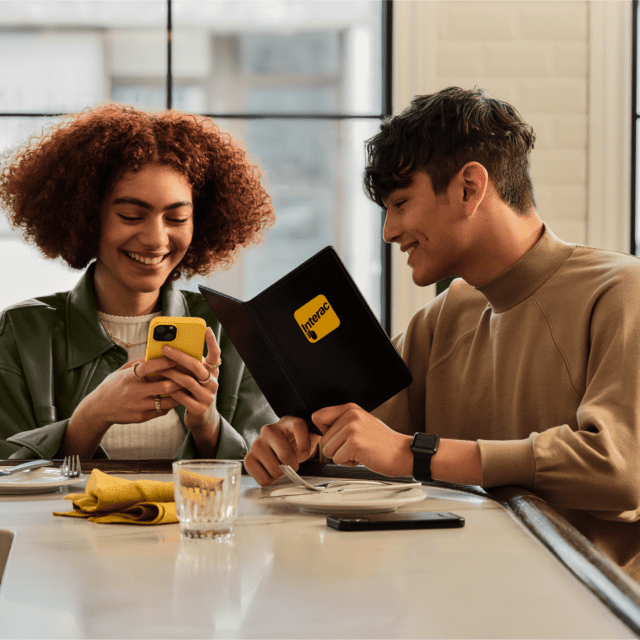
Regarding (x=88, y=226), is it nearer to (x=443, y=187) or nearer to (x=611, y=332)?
(x=443, y=187)

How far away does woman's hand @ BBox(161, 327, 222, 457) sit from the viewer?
1.47 m

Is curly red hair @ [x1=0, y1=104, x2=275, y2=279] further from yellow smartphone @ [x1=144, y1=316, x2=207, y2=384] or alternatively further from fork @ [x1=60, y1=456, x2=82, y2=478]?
fork @ [x1=60, y1=456, x2=82, y2=478]

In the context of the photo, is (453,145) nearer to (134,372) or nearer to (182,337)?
(182,337)

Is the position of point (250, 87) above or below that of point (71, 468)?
above

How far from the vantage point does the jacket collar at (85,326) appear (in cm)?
199

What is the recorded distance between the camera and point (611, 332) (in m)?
1.37

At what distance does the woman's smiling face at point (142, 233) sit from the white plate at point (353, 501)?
3.52 ft

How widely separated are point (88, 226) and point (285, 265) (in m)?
1.09

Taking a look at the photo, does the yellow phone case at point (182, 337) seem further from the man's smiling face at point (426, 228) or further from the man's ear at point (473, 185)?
the man's ear at point (473, 185)

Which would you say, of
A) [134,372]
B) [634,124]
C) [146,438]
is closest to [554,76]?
[634,124]

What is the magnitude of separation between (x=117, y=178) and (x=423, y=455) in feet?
4.16

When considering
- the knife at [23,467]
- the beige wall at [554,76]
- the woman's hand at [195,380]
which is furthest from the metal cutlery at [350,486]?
the beige wall at [554,76]

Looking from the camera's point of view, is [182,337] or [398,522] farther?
[182,337]

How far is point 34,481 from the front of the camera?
1261 millimetres
